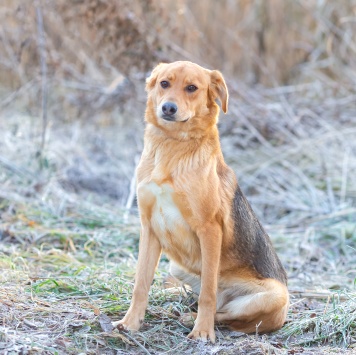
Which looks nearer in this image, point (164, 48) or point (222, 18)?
point (164, 48)

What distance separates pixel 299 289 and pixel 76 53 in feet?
20.3

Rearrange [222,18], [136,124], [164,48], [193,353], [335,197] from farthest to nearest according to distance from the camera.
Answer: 1. [222,18]
2. [136,124]
3. [164,48]
4. [335,197]
5. [193,353]

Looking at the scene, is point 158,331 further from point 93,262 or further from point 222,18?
point 222,18

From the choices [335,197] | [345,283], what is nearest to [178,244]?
[345,283]

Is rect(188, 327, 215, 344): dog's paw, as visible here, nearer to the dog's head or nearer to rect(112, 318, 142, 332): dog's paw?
rect(112, 318, 142, 332): dog's paw

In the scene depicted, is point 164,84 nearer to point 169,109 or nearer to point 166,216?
point 169,109

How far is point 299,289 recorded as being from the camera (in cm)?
511

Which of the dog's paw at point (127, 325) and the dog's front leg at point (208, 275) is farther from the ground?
the dog's front leg at point (208, 275)

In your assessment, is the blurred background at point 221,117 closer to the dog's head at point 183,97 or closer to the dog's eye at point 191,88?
the dog's head at point 183,97

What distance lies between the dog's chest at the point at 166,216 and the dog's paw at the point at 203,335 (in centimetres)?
48

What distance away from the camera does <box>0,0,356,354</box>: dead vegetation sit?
3.96 m

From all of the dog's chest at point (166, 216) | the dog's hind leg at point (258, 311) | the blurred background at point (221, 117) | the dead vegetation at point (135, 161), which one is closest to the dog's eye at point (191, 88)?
the dog's chest at point (166, 216)

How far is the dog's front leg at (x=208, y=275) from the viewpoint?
150 inches

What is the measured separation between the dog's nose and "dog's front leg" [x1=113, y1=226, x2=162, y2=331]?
2.33 ft
